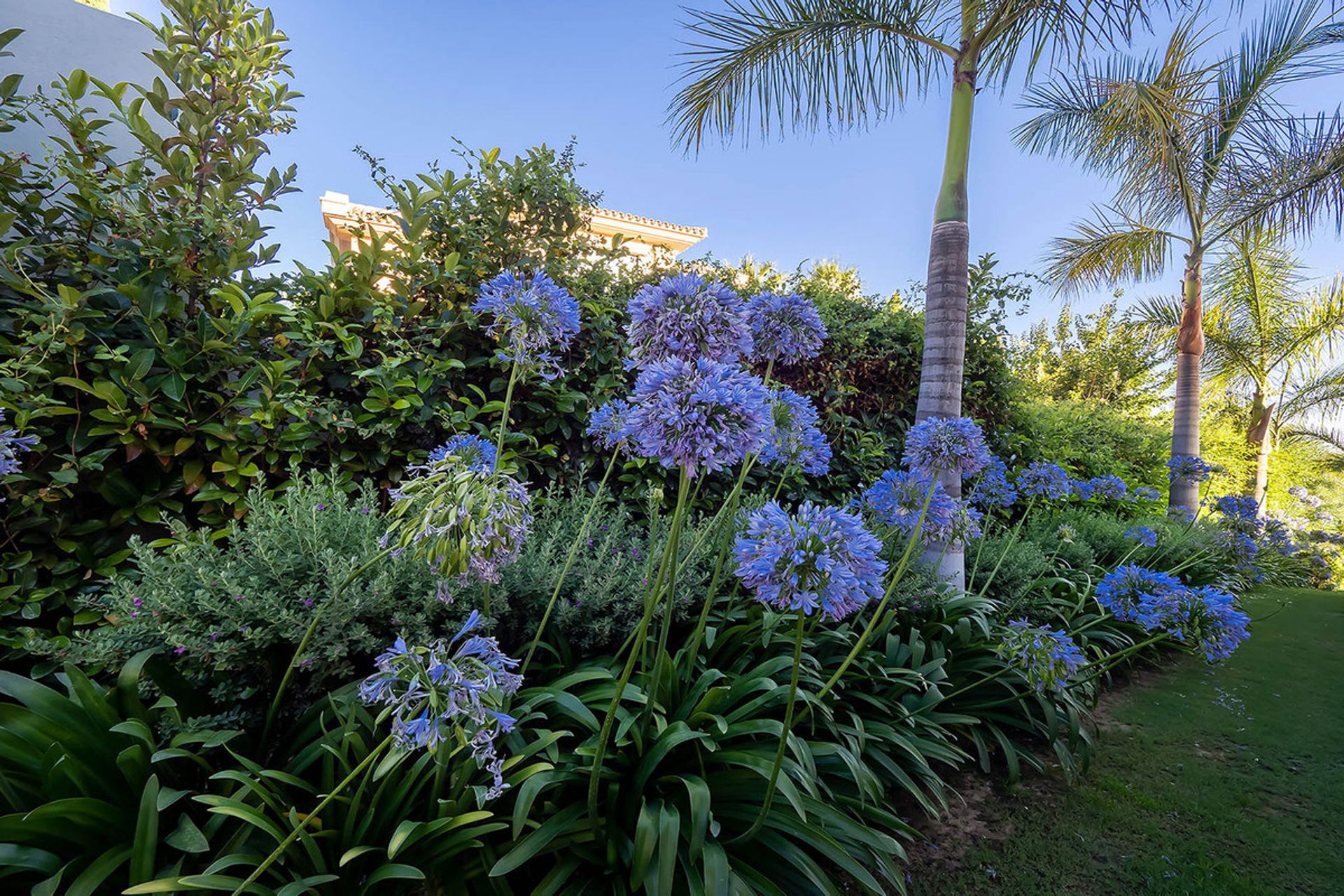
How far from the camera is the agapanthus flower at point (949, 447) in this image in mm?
2584

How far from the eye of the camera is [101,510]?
100 inches

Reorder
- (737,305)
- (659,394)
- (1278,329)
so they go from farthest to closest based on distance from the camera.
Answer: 1. (1278,329)
2. (737,305)
3. (659,394)

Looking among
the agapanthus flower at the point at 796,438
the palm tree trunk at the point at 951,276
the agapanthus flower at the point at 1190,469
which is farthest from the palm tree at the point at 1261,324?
the agapanthus flower at the point at 796,438

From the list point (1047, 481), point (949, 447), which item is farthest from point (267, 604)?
point (1047, 481)

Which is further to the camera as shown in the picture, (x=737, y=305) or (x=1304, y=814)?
(x=1304, y=814)

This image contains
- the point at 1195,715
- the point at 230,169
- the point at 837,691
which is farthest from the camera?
the point at 1195,715

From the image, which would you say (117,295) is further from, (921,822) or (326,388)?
(921,822)

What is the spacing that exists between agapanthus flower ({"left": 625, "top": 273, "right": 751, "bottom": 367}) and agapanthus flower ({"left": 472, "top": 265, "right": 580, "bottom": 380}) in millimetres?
292

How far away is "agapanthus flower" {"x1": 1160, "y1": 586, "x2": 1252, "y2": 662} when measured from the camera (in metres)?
2.43

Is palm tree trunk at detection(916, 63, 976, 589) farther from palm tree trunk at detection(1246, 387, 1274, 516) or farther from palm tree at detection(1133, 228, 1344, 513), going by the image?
palm tree trunk at detection(1246, 387, 1274, 516)

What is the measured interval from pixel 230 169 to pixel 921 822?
453 cm

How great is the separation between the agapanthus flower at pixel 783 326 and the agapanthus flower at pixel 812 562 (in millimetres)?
839

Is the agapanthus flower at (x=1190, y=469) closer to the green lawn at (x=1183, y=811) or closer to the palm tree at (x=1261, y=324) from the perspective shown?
the green lawn at (x=1183, y=811)

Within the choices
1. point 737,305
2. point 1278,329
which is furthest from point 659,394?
point 1278,329
